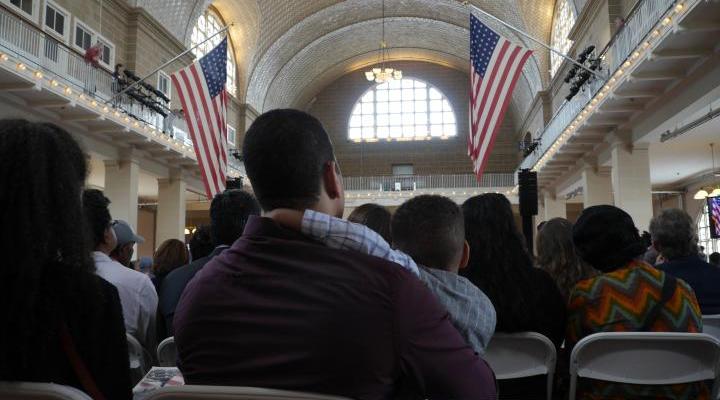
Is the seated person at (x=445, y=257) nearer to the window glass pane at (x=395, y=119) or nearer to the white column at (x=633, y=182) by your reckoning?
the white column at (x=633, y=182)

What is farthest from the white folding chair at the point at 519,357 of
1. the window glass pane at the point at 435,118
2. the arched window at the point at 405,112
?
the window glass pane at the point at 435,118

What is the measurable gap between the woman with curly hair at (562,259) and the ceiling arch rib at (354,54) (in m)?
23.9

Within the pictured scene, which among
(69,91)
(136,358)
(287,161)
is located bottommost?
(136,358)

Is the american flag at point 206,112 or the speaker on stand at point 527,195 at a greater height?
the american flag at point 206,112

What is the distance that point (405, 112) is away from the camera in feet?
106

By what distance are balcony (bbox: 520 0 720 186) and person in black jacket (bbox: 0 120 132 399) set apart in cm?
863

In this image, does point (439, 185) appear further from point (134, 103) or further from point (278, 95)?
point (134, 103)

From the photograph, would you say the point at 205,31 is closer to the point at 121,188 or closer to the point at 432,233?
the point at 121,188

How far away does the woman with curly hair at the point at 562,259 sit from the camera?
3.19m

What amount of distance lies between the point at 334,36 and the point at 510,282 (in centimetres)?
2676

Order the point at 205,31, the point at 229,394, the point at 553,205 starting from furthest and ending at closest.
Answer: the point at 553,205
the point at 205,31
the point at 229,394

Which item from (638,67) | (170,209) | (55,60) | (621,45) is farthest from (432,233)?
(170,209)

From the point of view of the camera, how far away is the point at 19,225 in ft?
4.69

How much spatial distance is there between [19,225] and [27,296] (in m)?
0.18
